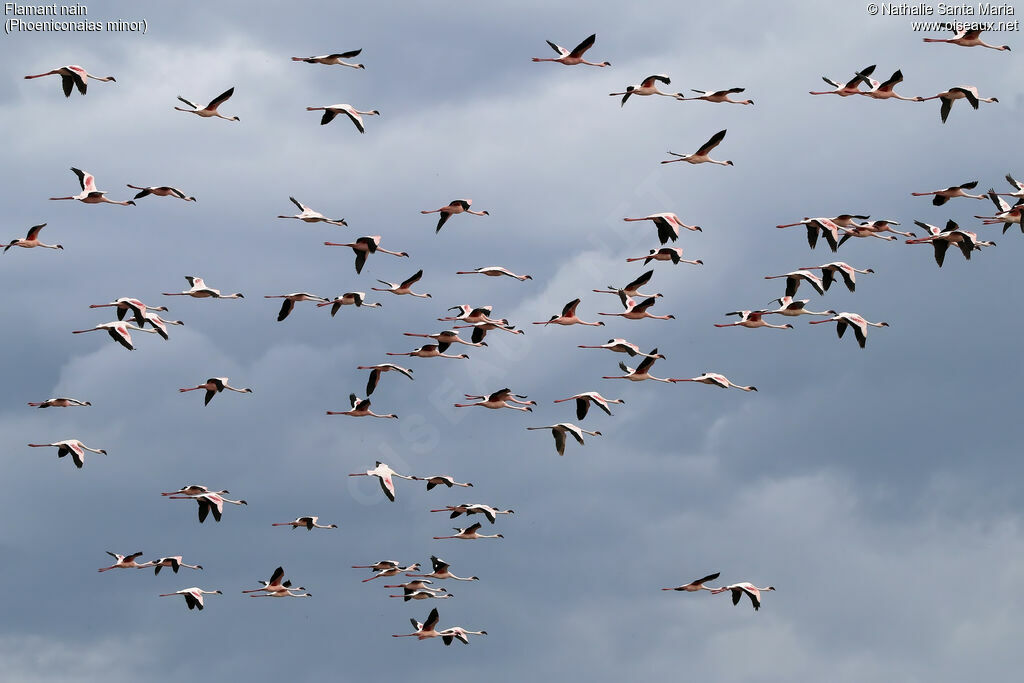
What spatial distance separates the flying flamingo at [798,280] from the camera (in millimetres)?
61094

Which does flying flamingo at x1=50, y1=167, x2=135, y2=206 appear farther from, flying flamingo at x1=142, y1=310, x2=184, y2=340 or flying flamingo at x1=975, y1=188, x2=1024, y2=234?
flying flamingo at x1=975, y1=188, x2=1024, y2=234

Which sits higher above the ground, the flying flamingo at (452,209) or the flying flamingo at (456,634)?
the flying flamingo at (452,209)

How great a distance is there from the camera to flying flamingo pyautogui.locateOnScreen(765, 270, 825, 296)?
6109 centimetres

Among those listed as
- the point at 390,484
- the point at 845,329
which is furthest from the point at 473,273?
the point at 845,329

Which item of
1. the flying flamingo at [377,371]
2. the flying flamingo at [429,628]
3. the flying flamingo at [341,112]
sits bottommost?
the flying flamingo at [429,628]

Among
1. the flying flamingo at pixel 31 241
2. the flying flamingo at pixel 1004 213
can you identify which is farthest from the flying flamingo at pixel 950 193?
the flying flamingo at pixel 31 241

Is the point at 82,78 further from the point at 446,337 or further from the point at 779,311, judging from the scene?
the point at 779,311

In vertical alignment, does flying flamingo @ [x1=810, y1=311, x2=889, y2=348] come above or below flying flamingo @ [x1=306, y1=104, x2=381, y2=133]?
below

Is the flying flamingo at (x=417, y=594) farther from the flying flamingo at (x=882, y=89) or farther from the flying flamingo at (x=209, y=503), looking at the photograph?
the flying flamingo at (x=882, y=89)

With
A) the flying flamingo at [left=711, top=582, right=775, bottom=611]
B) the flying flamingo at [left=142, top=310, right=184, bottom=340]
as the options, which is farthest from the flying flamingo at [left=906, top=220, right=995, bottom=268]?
the flying flamingo at [left=142, top=310, right=184, bottom=340]

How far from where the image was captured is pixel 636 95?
64625mm

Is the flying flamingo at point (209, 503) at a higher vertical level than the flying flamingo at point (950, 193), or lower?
lower

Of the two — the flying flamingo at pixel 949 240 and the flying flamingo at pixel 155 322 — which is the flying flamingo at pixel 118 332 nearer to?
the flying flamingo at pixel 155 322

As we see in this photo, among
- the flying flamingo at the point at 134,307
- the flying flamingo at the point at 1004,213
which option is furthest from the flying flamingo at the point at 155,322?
the flying flamingo at the point at 1004,213
